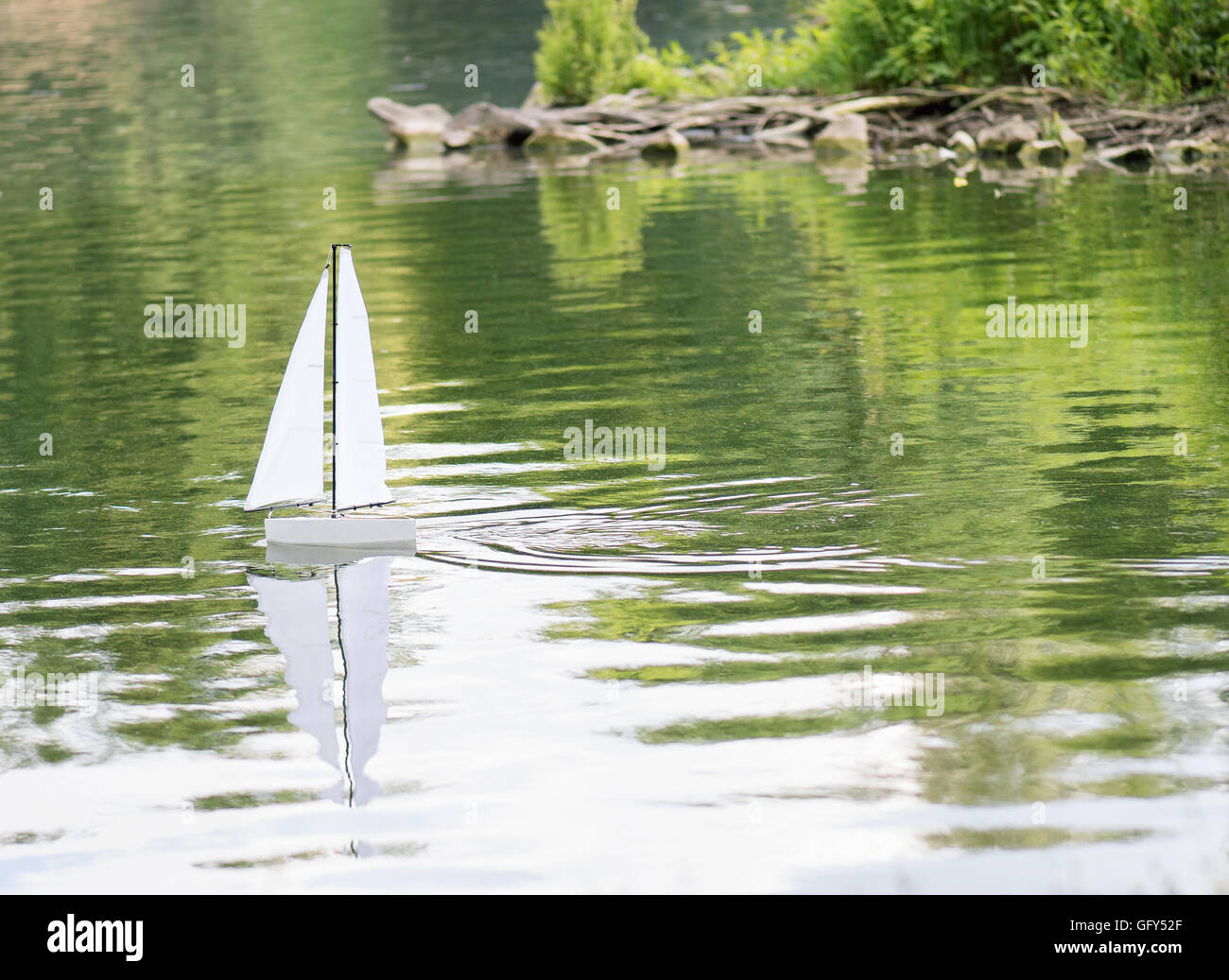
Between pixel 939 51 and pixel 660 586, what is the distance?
1047 inches

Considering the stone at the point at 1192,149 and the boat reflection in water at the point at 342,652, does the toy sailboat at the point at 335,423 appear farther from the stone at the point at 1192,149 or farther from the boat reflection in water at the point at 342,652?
the stone at the point at 1192,149

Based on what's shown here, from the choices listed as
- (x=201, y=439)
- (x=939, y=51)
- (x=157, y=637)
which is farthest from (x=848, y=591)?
(x=939, y=51)

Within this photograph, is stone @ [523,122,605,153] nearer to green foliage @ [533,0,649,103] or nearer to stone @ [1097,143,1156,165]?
green foliage @ [533,0,649,103]

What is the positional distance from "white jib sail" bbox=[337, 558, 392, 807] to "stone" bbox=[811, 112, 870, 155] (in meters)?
24.1

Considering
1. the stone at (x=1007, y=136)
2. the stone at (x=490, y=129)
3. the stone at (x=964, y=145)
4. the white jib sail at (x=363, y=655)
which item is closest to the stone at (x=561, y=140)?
the stone at (x=490, y=129)

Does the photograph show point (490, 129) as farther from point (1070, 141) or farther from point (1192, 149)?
point (1192, 149)

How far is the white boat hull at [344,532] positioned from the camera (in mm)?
10102

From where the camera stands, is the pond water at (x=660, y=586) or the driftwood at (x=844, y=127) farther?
the driftwood at (x=844, y=127)

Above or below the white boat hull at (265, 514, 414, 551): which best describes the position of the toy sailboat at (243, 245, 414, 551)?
above

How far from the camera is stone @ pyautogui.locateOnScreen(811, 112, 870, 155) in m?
32.3

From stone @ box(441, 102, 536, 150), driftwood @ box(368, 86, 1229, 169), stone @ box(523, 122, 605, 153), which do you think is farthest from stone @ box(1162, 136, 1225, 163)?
stone @ box(441, 102, 536, 150)

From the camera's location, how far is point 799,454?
39.1 ft

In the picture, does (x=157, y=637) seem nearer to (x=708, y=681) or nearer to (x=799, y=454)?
(x=708, y=681)

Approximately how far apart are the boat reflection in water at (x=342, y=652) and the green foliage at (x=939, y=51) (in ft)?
76.5
